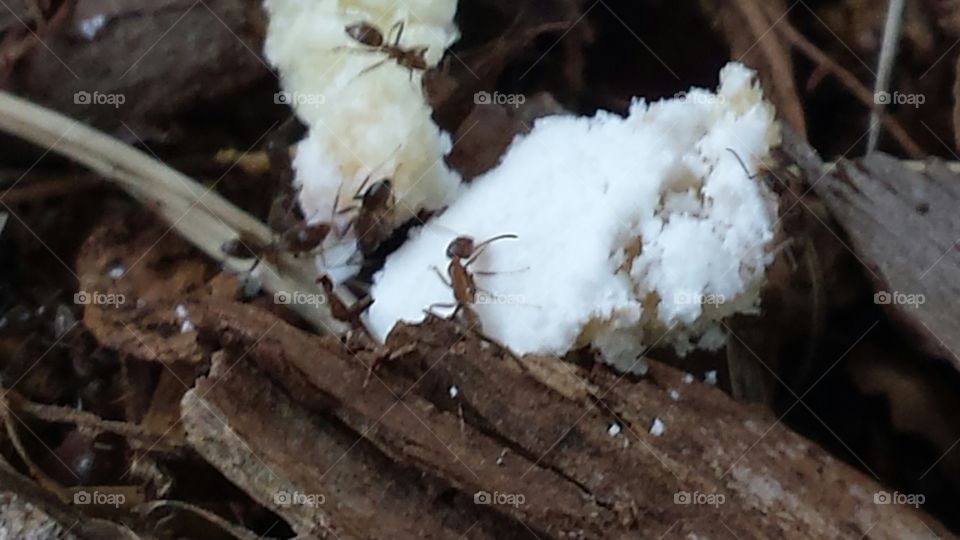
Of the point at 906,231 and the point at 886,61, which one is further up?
the point at 886,61

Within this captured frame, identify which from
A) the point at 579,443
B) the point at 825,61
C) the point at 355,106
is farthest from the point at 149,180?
the point at 825,61

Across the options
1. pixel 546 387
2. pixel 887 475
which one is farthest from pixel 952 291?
pixel 546 387

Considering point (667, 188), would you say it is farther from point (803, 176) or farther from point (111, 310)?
point (111, 310)

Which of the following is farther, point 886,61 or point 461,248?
point 886,61

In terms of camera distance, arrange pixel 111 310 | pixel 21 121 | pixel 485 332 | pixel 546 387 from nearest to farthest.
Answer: pixel 546 387
pixel 485 332
pixel 111 310
pixel 21 121

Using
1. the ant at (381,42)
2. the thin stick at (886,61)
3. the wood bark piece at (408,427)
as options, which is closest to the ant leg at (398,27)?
the ant at (381,42)

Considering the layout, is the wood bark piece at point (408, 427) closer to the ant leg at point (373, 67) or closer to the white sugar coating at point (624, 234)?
the white sugar coating at point (624, 234)

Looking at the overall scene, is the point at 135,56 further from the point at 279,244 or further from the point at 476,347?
the point at 476,347
